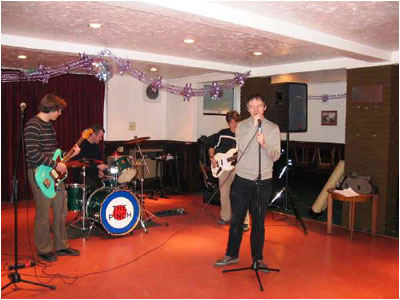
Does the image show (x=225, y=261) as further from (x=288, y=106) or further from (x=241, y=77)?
(x=241, y=77)

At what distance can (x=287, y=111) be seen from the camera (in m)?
5.79

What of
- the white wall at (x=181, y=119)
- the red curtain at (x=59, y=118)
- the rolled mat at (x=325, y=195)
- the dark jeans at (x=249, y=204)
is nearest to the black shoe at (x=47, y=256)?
the dark jeans at (x=249, y=204)

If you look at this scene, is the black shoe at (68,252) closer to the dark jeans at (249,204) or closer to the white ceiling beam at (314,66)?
the dark jeans at (249,204)

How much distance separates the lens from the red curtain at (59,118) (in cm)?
726

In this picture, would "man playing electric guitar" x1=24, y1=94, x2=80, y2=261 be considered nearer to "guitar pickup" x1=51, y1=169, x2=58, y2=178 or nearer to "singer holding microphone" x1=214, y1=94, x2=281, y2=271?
"guitar pickup" x1=51, y1=169, x2=58, y2=178

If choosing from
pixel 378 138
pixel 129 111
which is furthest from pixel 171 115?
pixel 378 138

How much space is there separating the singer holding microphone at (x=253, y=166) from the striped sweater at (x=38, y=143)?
1716 millimetres

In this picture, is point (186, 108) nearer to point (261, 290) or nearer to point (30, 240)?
point (30, 240)

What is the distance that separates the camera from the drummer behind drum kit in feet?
16.1

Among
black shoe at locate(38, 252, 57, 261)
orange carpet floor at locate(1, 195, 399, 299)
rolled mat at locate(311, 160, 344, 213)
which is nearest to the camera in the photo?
orange carpet floor at locate(1, 195, 399, 299)

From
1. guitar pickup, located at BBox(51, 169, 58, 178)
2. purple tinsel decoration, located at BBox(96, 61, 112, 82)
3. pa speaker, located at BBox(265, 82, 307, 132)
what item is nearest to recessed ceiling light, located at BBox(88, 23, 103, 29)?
purple tinsel decoration, located at BBox(96, 61, 112, 82)

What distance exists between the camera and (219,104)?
9.41 meters

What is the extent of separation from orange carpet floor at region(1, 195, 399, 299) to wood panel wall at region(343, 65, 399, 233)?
1.40 ft

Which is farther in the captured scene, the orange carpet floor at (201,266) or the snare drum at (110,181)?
the snare drum at (110,181)
